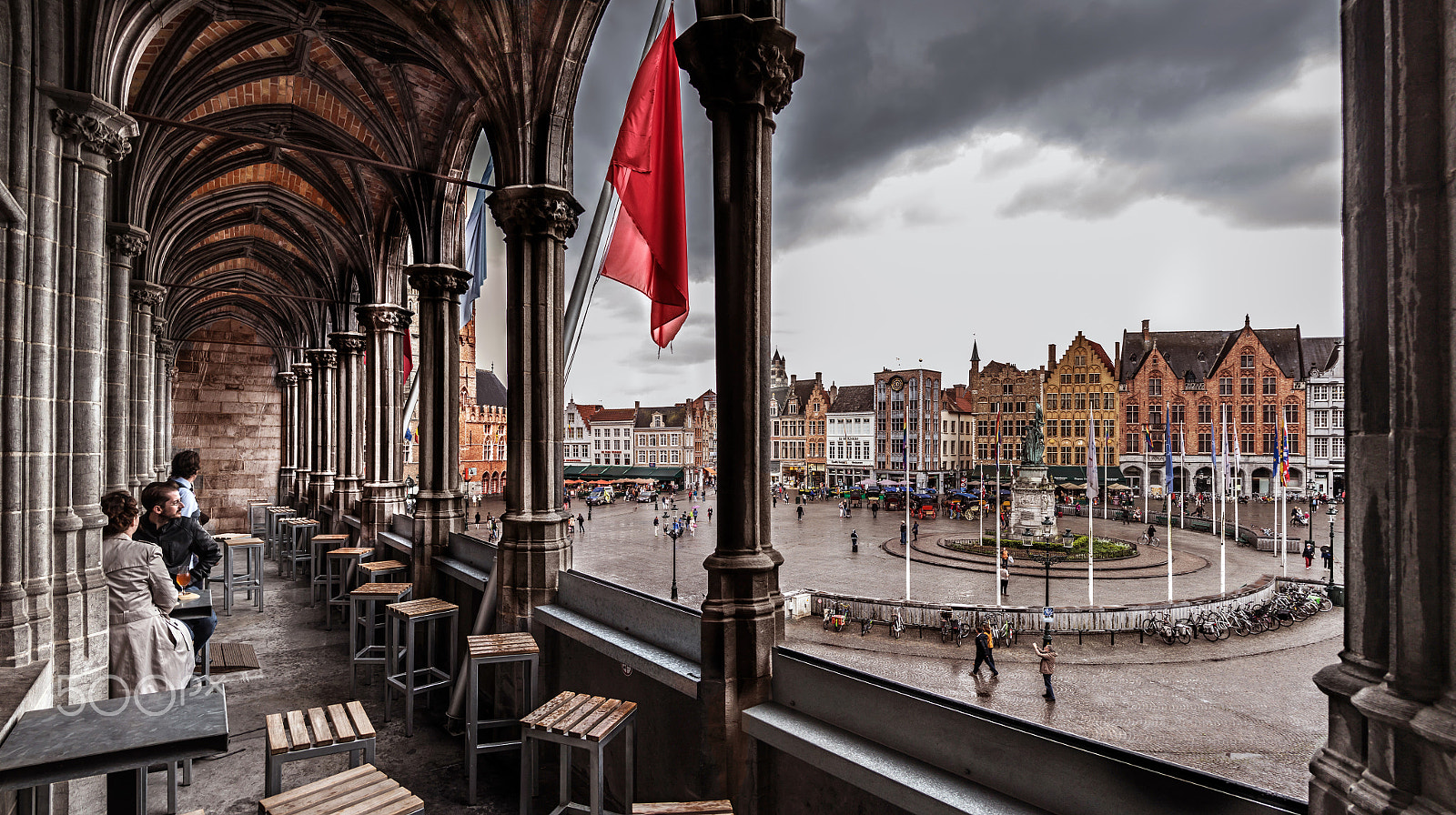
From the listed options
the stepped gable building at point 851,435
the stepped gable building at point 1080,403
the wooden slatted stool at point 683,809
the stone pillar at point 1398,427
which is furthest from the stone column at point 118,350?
the stepped gable building at point 1080,403

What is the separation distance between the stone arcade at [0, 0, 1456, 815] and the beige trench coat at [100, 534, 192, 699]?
55 cm

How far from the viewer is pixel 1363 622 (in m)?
2.19

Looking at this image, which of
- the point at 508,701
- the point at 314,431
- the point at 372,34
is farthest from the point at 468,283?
the point at 314,431

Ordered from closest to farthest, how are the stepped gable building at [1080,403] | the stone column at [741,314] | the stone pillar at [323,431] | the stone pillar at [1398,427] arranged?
the stone pillar at [1398,427] → the stone column at [741,314] → the stone pillar at [323,431] → the stepped gable building at [1080,403]

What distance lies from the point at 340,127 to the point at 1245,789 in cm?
1560

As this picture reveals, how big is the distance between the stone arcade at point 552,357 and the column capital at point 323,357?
5155 millimetres

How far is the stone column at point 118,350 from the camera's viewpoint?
1013 centimetres

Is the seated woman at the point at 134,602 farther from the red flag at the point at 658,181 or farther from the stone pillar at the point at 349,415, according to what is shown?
the stone pillar at the point at 349,415

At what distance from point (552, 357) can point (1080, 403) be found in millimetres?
54191

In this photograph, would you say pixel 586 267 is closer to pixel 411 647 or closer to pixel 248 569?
pixel 411 647

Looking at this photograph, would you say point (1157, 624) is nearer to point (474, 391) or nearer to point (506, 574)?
point (506, 574)

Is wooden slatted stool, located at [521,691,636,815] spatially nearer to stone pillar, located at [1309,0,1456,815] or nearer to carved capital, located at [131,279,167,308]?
stone pillar, located at [1309,0,1456,815]

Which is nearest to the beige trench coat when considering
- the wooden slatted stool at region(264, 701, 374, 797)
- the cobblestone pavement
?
the wooden slatted stool at region(264, 701, 374, 797)

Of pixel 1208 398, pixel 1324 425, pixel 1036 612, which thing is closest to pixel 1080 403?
pixel 1208 398
